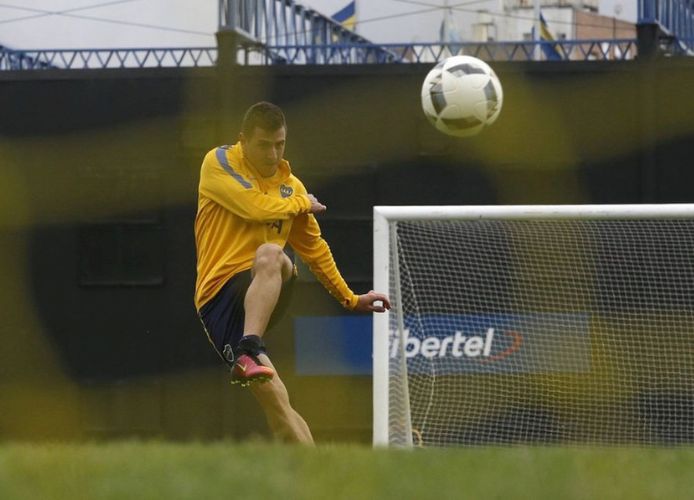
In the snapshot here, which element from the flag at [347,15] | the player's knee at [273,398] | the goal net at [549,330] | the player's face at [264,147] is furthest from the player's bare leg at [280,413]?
the flag at [347,15]

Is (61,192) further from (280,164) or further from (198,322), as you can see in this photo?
(280,164)

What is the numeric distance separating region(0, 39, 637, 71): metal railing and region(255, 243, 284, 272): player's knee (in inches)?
172

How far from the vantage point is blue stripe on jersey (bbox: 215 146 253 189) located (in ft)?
19.0

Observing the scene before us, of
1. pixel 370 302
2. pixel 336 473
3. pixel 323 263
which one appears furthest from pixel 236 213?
pixel 336 473

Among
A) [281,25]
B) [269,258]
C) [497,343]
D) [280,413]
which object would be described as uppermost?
[281,25]

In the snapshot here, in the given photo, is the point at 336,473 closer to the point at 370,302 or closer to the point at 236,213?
the point at 236,213

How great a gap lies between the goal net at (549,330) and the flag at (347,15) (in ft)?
8.00

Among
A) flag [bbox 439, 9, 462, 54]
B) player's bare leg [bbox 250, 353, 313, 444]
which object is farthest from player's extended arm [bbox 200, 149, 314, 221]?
flag [bbox 439, 9, 462, 54]

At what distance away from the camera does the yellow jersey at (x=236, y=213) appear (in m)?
5.77

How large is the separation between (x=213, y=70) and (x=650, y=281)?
3147 mm

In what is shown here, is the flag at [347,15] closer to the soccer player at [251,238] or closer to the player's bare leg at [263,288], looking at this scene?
the soccer player at [251,238]

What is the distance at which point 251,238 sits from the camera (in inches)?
231

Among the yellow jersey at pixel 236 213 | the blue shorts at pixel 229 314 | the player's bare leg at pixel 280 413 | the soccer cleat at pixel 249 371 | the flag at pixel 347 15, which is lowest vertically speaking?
the player's bare leg at pixel 280 413

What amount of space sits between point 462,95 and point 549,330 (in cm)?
160
